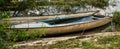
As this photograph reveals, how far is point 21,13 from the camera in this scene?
467 inches

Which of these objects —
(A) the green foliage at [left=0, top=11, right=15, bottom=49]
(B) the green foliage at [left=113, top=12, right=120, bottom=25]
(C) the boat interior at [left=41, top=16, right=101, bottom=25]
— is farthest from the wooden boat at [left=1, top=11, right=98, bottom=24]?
(A) the green foliage at [left=0, top=11, right=15, bottom=49]

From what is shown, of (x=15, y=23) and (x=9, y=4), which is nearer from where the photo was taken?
(x=15, y=23)

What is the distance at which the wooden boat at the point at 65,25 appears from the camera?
9.73 m

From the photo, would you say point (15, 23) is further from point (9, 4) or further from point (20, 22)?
point (9, 4)

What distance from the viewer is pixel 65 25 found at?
33.6 feet

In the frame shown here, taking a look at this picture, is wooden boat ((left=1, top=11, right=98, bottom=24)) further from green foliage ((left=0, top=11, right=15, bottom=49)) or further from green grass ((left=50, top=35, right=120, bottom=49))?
green foliage ((left=0, top=11, right=15, bottom=49))

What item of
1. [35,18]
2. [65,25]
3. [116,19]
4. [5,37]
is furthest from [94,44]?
[116,19]

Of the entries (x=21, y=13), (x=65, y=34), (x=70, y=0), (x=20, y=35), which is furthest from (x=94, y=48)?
(x=70, y=0)

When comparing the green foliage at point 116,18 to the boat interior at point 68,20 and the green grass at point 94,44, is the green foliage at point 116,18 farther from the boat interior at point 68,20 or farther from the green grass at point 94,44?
the green grass at point 94,44

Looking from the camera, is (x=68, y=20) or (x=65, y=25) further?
(x=68, y=20)

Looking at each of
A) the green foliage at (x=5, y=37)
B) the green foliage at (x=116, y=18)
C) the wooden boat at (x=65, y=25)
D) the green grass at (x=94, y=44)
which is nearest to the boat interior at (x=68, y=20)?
the wooden boat at (x=65, y=25)

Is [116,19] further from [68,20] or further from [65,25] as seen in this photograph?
[65,25]

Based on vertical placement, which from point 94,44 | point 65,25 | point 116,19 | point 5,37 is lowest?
point 116,19

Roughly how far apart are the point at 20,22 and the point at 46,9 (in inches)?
83.1
